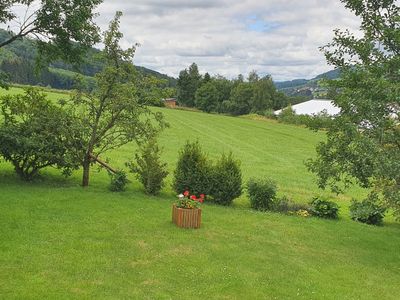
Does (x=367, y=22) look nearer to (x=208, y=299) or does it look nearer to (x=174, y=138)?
(x=208, y=299)

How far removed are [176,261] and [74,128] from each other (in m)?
9.19

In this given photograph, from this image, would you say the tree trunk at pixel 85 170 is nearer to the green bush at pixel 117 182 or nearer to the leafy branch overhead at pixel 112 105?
the leafy branch overhead at pixel 112 105

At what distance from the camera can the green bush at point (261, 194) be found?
20453 mm

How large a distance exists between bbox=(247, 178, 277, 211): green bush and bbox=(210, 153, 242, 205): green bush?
1.90 feet

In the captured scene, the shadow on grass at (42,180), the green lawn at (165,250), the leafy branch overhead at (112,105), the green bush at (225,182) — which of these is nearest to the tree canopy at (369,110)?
the green lawn at (165,250)

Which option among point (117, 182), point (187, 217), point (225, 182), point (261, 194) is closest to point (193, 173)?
point (225, 182)

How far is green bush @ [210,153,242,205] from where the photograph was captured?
20.4 meters

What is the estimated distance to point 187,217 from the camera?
15719 millimetres

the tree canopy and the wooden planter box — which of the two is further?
the wooden planter box

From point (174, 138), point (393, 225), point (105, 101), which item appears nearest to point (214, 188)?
point (105, 101)

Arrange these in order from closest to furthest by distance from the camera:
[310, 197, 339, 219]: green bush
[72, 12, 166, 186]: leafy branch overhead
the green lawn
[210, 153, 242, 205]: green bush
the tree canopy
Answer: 1. the green lawn
2. the tree canopy
3. [72, 12, 166, 186]: leafy branch overhead
4. [210, 153, 242, 205]: green bush
5. [310, 197, 339, 219]: green bush

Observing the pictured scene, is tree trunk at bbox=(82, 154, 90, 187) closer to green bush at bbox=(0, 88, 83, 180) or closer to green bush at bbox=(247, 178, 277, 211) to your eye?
green bush at bbox=(0, 88, 83, 180)

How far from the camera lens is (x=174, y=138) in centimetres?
5081

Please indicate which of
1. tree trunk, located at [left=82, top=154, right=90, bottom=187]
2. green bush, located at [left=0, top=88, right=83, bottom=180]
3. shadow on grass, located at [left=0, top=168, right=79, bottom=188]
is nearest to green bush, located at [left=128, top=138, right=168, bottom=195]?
tree trunk, located at [left=82, top=154, right=90, bottom=187]
